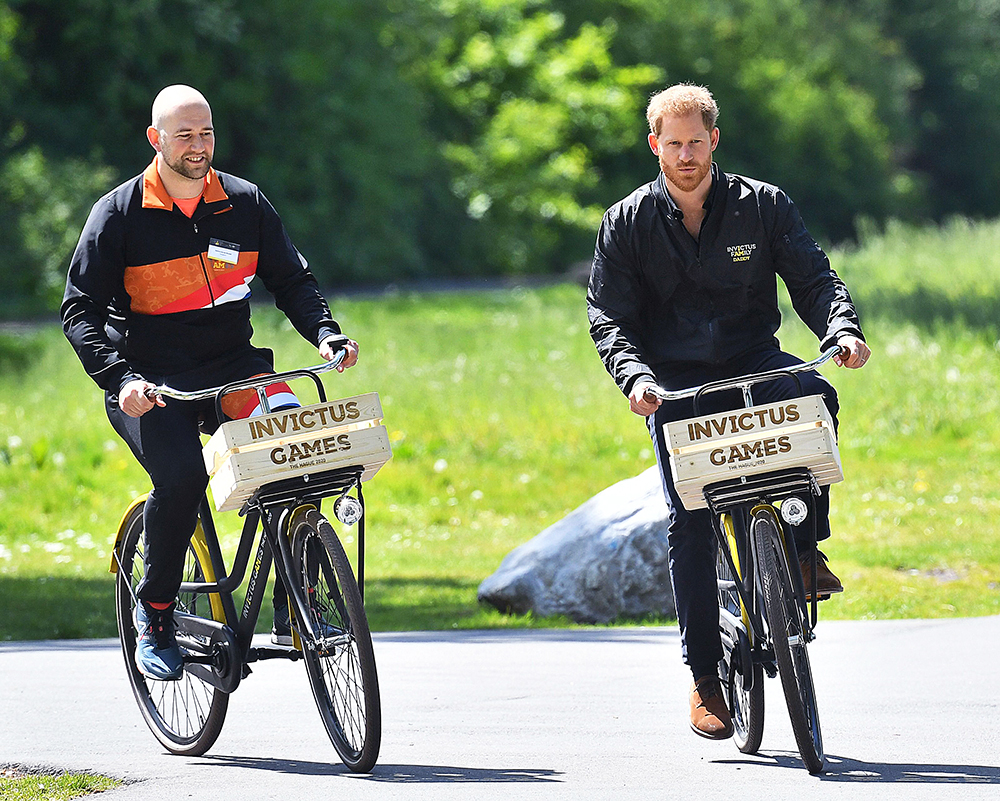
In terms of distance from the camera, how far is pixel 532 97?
144ft

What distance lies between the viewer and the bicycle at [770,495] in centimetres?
466

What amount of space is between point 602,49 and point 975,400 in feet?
98.3

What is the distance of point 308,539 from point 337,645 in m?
0.33

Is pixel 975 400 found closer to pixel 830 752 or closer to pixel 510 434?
pixel 510 434

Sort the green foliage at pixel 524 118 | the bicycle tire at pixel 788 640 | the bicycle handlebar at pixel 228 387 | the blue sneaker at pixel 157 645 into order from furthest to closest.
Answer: the green foliage at pixel 524 118, the blue sneaker at pixel 157 645, the bicycle handlebar at pixel 228 387, the bicycle tire at pixel 788 640

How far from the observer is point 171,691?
5.57 meters

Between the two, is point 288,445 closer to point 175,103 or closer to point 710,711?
point 175,103

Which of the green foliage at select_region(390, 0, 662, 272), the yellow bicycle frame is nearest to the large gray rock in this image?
the yellow bicycle frame

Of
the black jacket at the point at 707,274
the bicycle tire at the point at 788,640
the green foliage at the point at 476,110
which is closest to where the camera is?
the bicycle tire at the point at 788,640

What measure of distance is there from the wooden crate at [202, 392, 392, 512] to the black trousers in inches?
6.2

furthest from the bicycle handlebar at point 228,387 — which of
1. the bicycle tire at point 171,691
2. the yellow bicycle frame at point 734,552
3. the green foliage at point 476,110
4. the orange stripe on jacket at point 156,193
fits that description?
the green foliage at point 476,110

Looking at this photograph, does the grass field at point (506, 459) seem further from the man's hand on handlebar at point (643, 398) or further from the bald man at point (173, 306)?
the man's hand on handlebar at point (643, 398)

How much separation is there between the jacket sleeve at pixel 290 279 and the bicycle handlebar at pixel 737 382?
1093mm

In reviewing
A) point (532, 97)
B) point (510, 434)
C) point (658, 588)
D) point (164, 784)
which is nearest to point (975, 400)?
point (510, 434)
